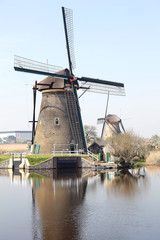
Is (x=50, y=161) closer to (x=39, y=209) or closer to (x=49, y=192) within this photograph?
(x=49, y=192)

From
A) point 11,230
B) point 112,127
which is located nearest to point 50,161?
point 11,230

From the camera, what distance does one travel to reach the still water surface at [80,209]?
1540cm

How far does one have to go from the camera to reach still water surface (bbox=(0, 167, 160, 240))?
15.4 m

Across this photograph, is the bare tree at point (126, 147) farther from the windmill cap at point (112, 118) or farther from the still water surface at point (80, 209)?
the windmill cap at point (112, 118)

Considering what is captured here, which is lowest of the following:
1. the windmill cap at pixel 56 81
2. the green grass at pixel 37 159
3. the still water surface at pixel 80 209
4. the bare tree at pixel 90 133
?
the still water surface at pixel 80 209

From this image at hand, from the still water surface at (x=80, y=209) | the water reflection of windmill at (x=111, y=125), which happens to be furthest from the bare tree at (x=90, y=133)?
the still water surface at (x=80, y=209)

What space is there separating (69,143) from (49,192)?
705 inches

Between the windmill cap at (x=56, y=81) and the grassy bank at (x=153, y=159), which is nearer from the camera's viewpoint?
the windmill cap at (x=56, y=81)

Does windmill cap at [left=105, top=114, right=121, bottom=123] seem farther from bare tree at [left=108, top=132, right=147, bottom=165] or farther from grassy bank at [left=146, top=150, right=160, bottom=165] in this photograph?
bare tree at [left=108, top=132, right=147, bottom=165]

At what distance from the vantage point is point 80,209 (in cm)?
1988

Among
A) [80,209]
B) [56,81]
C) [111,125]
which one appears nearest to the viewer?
[80,209]

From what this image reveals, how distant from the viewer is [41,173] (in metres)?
37.6

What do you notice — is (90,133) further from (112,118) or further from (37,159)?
(37,159)

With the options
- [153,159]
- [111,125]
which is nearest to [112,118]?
[111,125]
